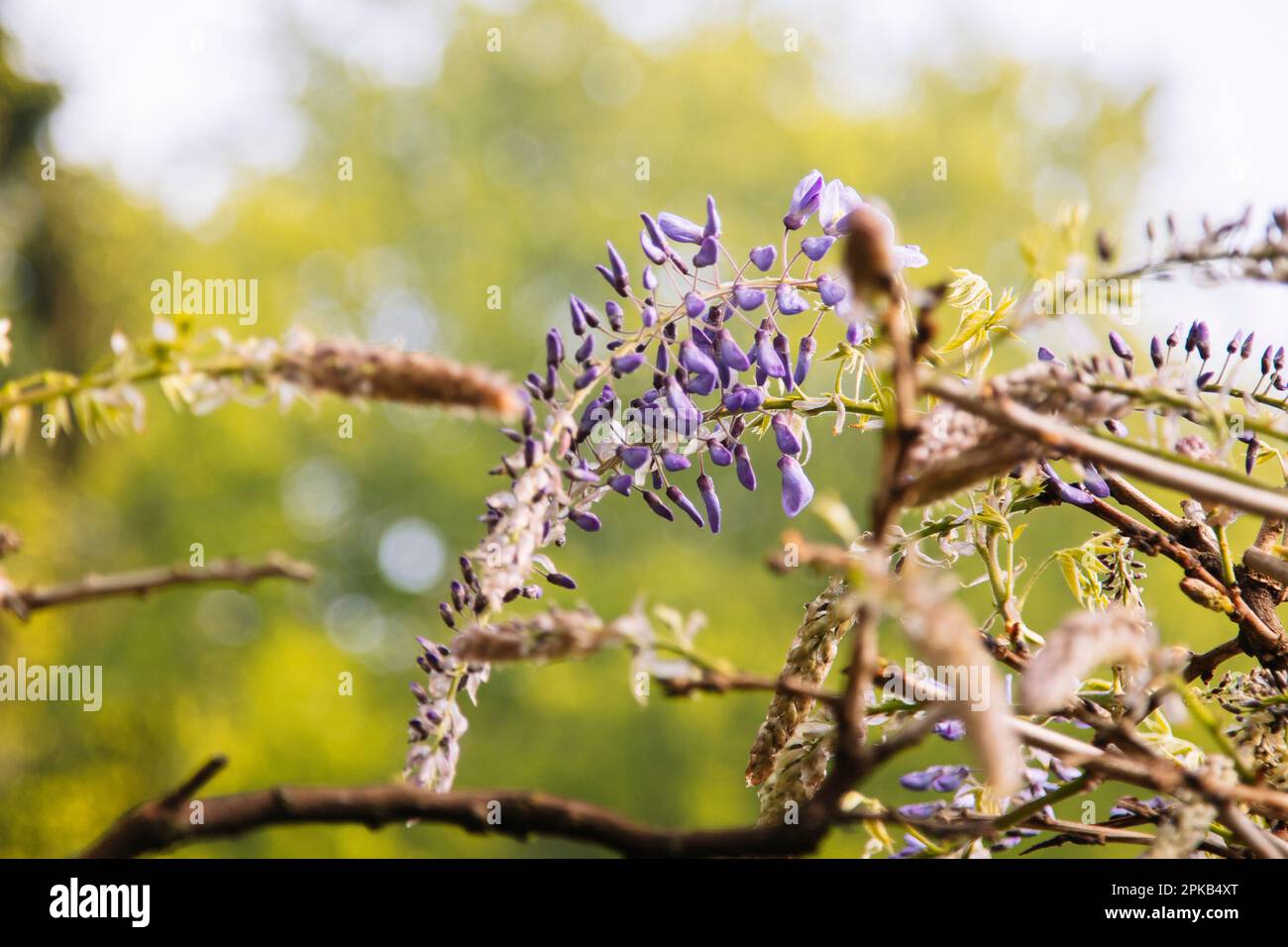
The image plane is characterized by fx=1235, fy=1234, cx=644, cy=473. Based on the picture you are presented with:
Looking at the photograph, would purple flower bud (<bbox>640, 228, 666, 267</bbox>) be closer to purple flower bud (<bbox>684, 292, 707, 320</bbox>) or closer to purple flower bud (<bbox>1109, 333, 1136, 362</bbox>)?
purple flower bud (<bbox>684, 292, 707, 320</bbox>)

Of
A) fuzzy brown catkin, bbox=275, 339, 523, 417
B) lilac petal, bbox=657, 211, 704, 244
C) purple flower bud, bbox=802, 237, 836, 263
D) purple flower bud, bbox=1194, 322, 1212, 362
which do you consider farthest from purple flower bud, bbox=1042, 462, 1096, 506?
fuzzy brown catkin, bbox=275, 339, 523, 417

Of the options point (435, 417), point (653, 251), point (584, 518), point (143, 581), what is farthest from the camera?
point (435, 417)

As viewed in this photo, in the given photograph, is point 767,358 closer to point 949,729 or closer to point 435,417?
point 949,729

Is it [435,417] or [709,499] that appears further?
[435,417]

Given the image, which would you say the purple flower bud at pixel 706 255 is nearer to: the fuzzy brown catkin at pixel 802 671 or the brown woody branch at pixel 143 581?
the fuzzy brown catkin at pixel 802 671

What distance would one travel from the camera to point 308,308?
16.5 m

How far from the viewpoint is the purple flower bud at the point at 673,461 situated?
866mm

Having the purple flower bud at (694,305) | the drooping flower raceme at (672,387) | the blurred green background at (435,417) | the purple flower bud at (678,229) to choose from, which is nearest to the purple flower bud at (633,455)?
the drooping flower raceme at (672,387)

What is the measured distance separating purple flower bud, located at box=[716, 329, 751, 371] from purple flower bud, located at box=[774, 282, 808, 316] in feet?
0.15

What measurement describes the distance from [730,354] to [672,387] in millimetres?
48

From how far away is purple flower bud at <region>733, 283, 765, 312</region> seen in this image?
2.95ft

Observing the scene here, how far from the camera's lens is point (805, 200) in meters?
0.94

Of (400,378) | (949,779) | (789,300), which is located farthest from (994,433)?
(949,779)

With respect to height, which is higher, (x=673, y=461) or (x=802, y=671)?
(x=673, y=461)
